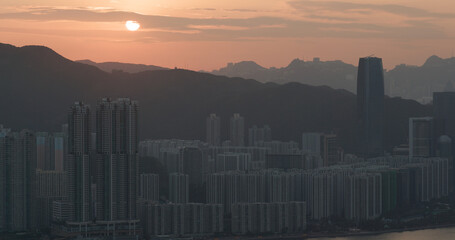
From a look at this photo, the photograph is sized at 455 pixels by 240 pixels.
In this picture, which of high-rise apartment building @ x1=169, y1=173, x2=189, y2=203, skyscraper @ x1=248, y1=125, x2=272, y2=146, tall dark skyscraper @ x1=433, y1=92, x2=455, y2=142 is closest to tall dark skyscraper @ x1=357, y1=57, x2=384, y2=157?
tall dark skyscraper @ x1=433, y1=92, x2=455, y2=142

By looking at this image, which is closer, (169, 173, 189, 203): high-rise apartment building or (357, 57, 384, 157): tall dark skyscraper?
(169, 173, 189, 203): high-rise apartment building

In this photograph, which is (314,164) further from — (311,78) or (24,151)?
(311,78)

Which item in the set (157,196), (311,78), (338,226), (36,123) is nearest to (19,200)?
(157,196)

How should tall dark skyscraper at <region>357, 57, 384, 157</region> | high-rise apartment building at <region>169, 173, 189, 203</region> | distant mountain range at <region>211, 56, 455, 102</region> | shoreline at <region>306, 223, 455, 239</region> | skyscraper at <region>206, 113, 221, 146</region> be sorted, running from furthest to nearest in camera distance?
distant mountain range at <region>211, 56, 455, 102</region> → tall dark skyscraper at <region>357, 57, 384, 157</region> → skyscraper at <region>206, 113, 221, 146</region> → high-rise apartment building at <region>169, 173, 189, 203</region> → shoreline at <region>306, 223, 455, 239</region>

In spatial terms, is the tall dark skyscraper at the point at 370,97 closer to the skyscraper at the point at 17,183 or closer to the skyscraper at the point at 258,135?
the skyscraper at the point at 258,135

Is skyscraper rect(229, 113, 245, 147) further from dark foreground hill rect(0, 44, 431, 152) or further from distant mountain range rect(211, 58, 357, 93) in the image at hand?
distant mountain range rect(211, 58, 357, 93)

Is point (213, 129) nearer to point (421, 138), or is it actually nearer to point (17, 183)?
point (421, 138)

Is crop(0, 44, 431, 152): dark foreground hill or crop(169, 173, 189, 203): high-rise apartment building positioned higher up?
crop(0, 44, 431, 152): dark foreground hill

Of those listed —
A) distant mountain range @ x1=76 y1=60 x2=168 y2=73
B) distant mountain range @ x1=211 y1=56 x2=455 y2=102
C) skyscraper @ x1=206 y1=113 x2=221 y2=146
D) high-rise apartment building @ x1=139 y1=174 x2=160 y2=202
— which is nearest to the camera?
high-rise apartment building @ x1=139 y1=174 x2=160 y2=202
